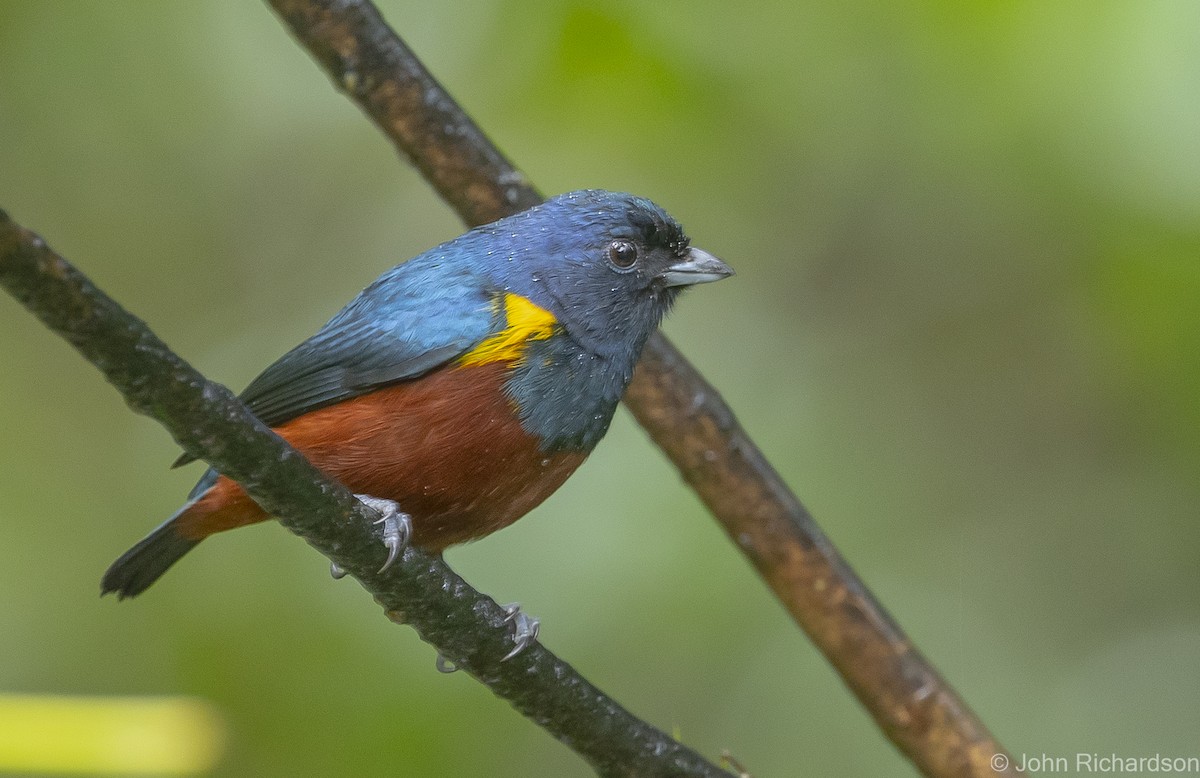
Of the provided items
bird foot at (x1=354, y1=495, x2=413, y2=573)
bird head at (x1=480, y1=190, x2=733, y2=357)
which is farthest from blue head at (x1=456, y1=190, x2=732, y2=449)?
bird foot at (x1=354, y1=495, x2=413, y2=573)

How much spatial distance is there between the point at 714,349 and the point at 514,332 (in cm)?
317

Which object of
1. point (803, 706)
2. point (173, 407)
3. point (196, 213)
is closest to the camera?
point (173, 407)

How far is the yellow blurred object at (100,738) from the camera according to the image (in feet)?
6.98

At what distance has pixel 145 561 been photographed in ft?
13.2

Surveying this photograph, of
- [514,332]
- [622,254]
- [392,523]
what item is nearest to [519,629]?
[392,523]

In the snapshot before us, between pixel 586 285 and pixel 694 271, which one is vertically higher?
pixel 694 271

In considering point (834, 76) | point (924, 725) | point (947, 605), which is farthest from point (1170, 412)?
point (924, 725)

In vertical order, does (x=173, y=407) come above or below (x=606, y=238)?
below

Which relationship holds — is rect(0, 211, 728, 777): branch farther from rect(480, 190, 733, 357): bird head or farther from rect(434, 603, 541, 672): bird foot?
rect(480, 190, 733, 357): bird head

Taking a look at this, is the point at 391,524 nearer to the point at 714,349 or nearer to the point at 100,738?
the point at 100,738

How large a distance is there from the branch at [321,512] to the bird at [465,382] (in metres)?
0.36

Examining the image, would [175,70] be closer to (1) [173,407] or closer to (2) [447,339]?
(2) [447,339]

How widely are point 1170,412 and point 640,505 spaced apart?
2.54 metres

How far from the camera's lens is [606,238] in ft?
14.0
